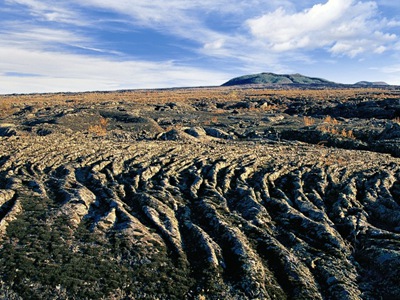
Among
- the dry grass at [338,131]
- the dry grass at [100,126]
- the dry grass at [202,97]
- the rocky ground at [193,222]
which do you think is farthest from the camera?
the dry grass at [202,97]

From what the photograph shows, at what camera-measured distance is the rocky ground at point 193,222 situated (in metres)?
7.83

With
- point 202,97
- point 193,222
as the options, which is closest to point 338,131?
point 193,222

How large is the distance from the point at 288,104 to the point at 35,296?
60.7 metres

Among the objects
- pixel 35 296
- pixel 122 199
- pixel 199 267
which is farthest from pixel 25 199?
pixel 199 267

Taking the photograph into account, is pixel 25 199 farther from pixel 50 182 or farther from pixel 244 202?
pixel 244 202

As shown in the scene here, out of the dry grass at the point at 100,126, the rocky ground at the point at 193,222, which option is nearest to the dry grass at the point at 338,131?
the rocky ground at the point at 193,222

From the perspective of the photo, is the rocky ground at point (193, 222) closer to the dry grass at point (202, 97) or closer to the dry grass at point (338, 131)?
the dry grass at point (338, 131)

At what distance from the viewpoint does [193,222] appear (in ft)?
36.9

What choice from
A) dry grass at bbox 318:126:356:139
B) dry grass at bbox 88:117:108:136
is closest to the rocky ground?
dry grass at bbox 318:126:356:139

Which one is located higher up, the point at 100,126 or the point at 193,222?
the point at 193,222

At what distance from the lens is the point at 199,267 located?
8.48 metres

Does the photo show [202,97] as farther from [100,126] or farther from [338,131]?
[338,131]

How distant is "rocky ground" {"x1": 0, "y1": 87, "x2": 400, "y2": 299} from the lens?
7.83m

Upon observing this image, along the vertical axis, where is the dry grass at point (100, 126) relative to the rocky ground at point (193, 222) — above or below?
below
